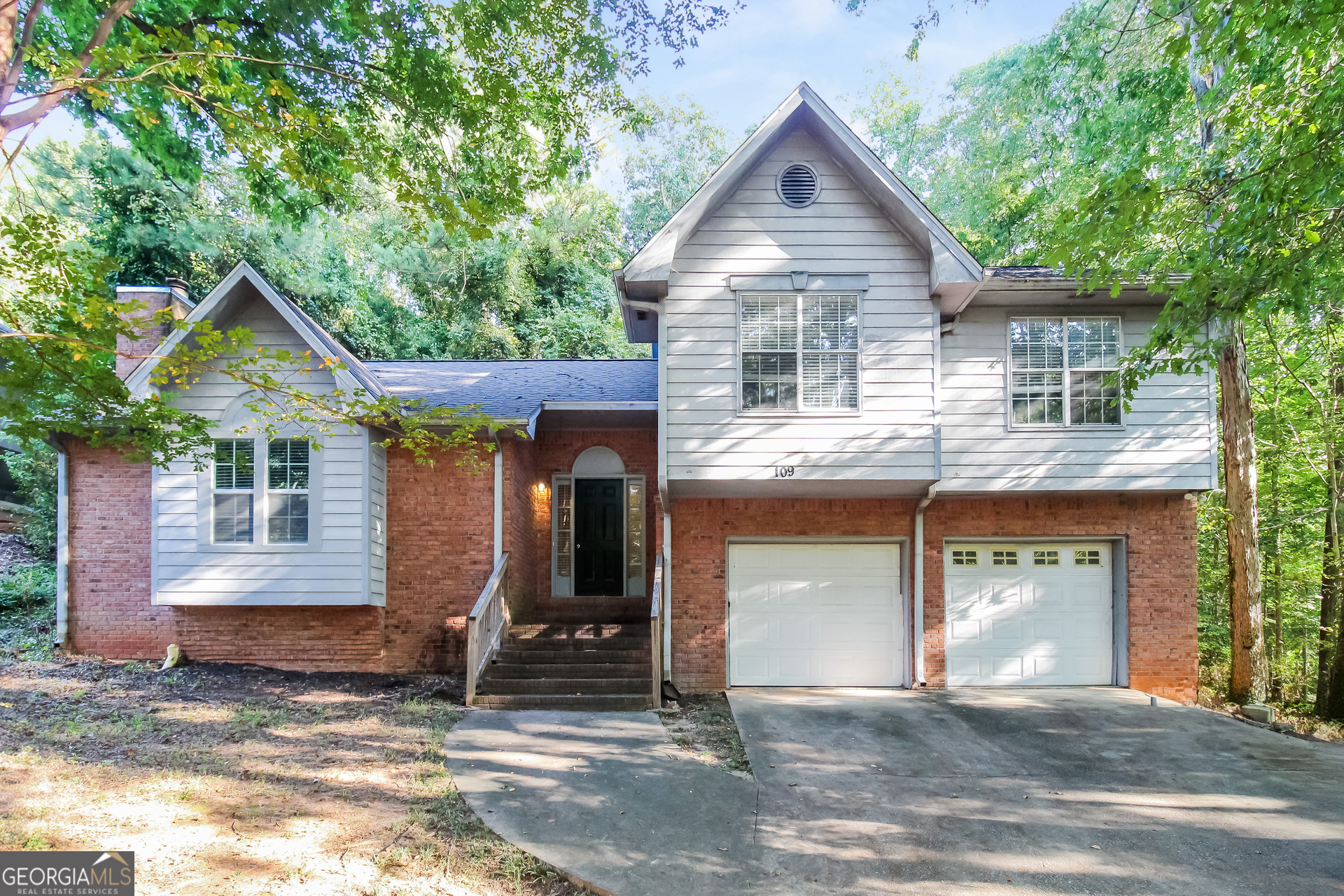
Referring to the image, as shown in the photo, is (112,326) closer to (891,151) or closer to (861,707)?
(861,707)

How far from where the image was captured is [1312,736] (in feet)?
29.7

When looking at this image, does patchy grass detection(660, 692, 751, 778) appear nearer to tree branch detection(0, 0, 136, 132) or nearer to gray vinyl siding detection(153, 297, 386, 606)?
gray vinyl siding detection(153, 297, 386, 606)

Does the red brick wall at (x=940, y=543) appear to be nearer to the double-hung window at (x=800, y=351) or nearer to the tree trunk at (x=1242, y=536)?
the tree trunk at (x=1242, y=536)

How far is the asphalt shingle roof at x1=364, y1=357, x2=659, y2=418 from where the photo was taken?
11617mm

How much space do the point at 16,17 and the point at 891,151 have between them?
27.0 metres

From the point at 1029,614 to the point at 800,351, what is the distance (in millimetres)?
4896

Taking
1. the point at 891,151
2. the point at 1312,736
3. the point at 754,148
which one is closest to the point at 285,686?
the point at 754,148

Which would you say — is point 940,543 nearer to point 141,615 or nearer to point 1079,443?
point 1079,443

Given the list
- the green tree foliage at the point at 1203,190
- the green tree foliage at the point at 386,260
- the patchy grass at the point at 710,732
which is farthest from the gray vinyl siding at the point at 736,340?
the green tree foliage at the point at 386,260

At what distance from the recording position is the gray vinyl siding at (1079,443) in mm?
9961

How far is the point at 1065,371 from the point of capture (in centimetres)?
1013

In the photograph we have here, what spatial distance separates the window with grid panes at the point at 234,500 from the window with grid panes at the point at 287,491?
0.72 ft

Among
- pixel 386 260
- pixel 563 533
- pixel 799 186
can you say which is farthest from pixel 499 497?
pixel 386 260

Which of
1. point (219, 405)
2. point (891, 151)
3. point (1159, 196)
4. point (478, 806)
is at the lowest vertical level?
point (478, 806)
